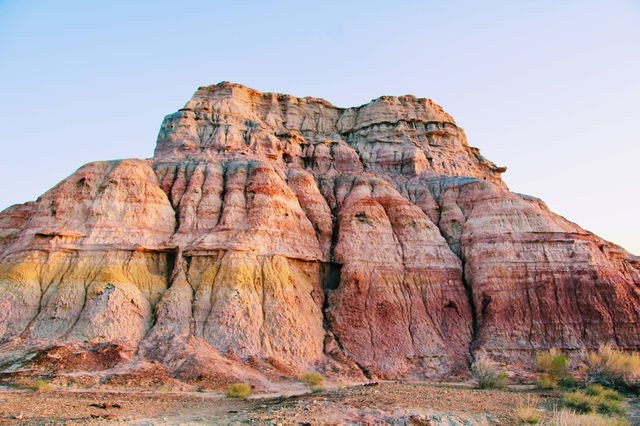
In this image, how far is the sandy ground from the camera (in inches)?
547

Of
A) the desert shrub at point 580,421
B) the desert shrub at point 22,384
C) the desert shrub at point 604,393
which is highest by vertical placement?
the desert shrub at point 580,421

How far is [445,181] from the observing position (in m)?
40.3

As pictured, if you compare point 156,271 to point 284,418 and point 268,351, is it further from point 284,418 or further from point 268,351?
point 284,418

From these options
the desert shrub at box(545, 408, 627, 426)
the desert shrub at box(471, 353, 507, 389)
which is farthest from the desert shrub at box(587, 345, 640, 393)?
the desert shrub at box(545, 408, 627, 426)

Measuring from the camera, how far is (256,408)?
15953 millimetres

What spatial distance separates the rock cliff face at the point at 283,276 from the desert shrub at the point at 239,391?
166cm

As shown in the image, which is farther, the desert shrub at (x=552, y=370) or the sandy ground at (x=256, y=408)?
Result: the desert shrub at (x=552, y=370)

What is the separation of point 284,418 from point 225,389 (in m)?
7.40

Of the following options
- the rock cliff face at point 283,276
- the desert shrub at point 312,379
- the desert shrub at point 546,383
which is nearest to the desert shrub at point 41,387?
the rock cliff face at point 283,276

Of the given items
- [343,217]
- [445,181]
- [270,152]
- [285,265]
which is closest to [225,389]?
[285,265]

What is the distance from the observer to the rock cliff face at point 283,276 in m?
24.2

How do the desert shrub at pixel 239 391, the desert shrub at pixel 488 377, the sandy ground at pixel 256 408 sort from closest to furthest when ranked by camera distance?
1. the sandy ground at pixel 256 408
2. the desert shrub at pixel 239 391
3. the desert shrub at pixel 488 377

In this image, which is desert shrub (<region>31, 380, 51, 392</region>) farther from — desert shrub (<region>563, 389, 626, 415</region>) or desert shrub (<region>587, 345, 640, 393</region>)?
desert shrub (<region>587, 345, 640, 393</region>)

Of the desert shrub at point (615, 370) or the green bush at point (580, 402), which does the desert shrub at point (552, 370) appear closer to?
the desert shrub at point (615, 370)
